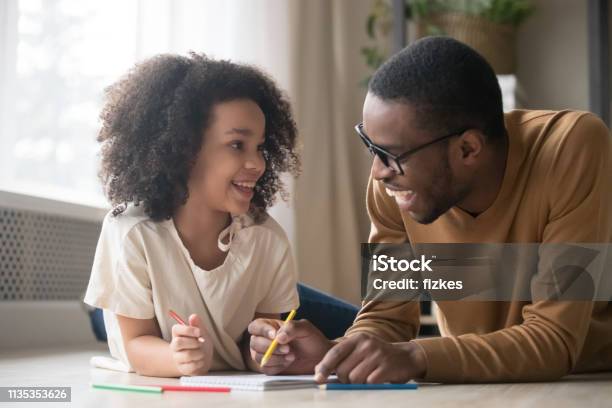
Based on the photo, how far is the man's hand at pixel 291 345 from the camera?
55.8 inches

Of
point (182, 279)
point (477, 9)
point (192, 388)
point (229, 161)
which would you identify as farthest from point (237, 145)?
point (477, 9)

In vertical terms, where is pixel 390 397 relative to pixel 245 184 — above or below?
below

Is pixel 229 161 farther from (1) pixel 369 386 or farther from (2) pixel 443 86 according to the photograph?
(1) pixel 369 386

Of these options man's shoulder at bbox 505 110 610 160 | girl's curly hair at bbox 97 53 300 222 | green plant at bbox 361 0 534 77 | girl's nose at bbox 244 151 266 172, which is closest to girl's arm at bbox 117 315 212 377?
girl's curly hair at bbox 97 53 300 222

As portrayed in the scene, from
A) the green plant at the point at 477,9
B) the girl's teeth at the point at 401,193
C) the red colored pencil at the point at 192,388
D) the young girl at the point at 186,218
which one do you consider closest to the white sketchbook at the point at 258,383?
the red colored pencil at the point at 192,388

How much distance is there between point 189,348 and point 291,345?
0.57ft

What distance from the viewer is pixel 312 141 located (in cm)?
392

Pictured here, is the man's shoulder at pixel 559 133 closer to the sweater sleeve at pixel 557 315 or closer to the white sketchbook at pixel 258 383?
the sweater sleeve at pixel 557 315

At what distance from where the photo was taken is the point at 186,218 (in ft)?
5.55

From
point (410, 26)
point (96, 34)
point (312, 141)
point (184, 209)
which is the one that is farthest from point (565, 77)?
point (184, 209)

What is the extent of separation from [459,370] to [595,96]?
2183 mm

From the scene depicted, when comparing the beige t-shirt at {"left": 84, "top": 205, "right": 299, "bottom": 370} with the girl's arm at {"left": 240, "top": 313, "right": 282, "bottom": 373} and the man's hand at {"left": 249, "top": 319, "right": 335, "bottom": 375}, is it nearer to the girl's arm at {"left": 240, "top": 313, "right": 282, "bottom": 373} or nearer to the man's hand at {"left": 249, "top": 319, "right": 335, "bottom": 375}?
the girl's arm at {"left": 240, "top": 313, "right": 282, "bottom": 373}

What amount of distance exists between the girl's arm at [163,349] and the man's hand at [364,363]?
268 mm

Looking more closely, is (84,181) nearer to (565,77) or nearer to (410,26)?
(410,26)
